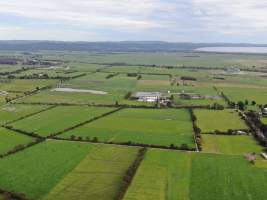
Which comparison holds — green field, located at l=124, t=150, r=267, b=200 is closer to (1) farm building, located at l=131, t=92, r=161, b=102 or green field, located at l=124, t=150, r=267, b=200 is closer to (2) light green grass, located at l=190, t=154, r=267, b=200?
(2) light green grass, located at l=190, t=154, r=267, b=200

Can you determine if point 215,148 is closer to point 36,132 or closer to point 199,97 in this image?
point 36,132

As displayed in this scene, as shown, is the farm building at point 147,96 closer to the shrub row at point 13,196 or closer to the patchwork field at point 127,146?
the patchwork field at point 127,146

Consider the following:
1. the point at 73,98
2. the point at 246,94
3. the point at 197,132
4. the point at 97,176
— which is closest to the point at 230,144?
the point at 197,132

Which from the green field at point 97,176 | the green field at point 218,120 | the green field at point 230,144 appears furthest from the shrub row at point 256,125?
the green field at point 97,176

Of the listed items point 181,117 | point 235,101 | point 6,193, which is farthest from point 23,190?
point 235,101

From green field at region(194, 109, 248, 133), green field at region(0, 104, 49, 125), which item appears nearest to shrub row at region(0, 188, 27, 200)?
green field at region(0, 104, 49, 125)
